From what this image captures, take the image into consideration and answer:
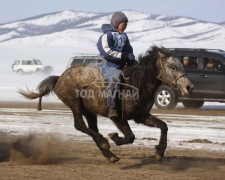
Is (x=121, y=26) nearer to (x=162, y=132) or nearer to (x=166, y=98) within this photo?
(x=162, y=132)

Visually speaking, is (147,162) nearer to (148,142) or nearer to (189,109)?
(148,142)

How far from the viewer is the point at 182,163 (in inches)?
430

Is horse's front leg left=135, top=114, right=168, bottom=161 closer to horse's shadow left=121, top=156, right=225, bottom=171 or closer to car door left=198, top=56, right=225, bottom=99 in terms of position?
horse's shadow left=121, top=156, right=225, bottom=171

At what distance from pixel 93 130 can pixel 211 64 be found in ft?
40.5

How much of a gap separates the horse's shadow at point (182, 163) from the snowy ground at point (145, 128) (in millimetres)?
1515

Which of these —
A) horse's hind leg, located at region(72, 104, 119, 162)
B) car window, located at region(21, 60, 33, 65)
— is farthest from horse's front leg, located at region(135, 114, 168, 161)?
car window, located at region(21, 60, 33, 65)

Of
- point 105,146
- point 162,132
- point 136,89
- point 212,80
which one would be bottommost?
point 212,80

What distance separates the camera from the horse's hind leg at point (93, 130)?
34.5 ft

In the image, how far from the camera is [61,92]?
38.0 feet

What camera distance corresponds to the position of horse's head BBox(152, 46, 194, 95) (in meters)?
10.3

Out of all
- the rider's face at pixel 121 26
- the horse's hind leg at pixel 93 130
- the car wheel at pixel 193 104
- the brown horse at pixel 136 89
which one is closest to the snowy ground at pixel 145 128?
the horse's hind leg at pixel 93 130

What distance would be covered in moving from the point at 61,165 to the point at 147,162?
1.39 meters

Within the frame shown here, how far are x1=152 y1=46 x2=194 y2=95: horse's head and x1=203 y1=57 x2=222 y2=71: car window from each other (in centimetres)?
1261

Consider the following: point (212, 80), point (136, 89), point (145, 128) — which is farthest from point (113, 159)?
point (212, 80)
